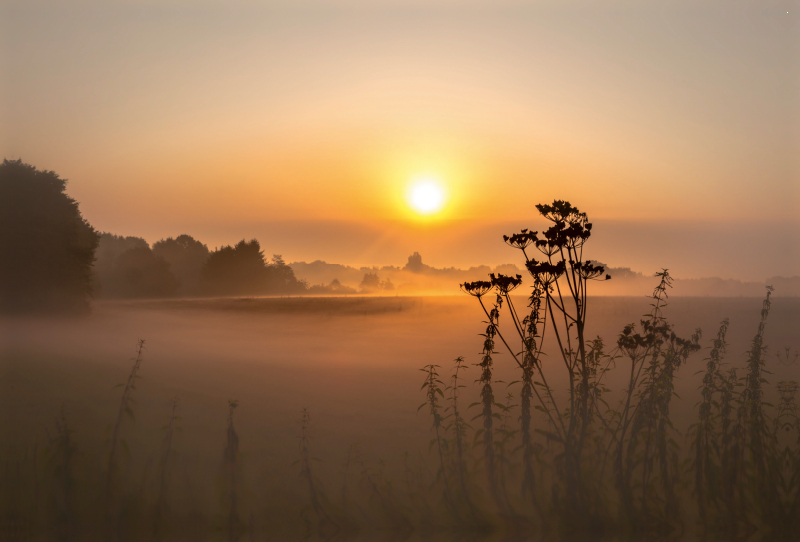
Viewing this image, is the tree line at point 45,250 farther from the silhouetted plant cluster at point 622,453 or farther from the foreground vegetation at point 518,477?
the silhouetted plant cluster at point 622,453

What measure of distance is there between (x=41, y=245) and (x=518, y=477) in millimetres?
22699

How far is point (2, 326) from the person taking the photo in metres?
14.9

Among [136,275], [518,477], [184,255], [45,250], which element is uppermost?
[184,255]

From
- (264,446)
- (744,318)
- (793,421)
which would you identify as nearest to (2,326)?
(264,446)

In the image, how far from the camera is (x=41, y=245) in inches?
874

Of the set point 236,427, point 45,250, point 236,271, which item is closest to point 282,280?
point 236,271

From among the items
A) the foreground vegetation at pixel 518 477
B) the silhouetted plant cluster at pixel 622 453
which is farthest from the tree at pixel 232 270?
the silhouetted plant cluster at pixel 622 453

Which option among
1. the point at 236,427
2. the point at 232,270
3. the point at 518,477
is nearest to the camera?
the point at 518,477

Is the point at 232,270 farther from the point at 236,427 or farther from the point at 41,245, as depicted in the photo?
the point at 236,427

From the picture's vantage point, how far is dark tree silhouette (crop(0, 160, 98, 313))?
20500 mm

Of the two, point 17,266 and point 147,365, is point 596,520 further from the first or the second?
point 17,266

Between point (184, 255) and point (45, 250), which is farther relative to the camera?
point (184, 255)

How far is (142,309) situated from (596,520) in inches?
966

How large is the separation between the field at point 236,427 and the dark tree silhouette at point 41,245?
6.80 metres
